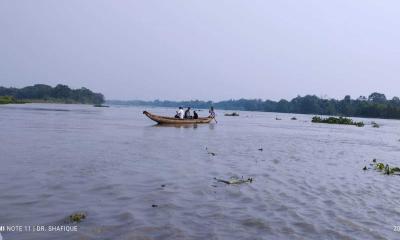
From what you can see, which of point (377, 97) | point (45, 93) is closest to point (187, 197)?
point (45, 93)

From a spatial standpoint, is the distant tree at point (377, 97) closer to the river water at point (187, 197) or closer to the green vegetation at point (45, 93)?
the green vegetation at point (45, 93)

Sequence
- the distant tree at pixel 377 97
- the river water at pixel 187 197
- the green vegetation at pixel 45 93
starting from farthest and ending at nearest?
the distant tree at pixel 377 97 → the green vegetation at pixel 45 93 → the river water at pixel 187 197

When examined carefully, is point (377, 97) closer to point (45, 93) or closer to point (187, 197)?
point (45, 93)

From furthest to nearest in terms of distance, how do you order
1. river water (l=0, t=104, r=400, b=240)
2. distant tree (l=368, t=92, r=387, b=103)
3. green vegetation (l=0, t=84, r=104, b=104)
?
distant tree (l=368, t=92, r=387, b=103), green vegetation (l=0, t=84, r=104, b=104), river water (l=0, t=104, r=400, b=240)

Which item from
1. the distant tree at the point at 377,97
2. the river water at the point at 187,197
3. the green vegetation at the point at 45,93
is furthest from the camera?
the distant tree at the point at 377,97

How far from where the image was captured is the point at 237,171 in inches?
643

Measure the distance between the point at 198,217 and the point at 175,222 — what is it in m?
0.71

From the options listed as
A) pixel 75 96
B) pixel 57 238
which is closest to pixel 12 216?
pixel 57 238

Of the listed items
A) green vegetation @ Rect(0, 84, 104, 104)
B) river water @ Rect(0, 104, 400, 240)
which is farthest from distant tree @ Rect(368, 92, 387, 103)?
river water @ Rect(0, 104, 400, 240)

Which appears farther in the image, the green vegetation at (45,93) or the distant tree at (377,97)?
the distant tree at (377,97)

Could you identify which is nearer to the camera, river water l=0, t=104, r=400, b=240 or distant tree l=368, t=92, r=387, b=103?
river water l=0, t=104, r=400, b=240

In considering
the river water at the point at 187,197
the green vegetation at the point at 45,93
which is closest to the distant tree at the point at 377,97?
the green vegetation at the point at 45,93

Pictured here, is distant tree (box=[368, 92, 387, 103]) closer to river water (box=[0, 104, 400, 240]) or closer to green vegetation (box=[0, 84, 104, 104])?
green vegetation (box=[0, 84, 104, 104])

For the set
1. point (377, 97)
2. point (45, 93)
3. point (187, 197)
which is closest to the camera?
point (187, 197)
